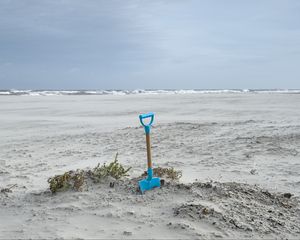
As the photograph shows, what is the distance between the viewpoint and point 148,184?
178 inches

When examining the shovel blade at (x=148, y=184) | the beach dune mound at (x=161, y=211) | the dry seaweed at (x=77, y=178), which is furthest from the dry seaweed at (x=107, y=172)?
the shovel blade at (x=148, y=184)

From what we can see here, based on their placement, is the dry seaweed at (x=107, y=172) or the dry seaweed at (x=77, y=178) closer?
the dry seaweed at (x=77, y=178)

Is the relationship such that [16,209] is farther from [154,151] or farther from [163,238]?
[154,151]

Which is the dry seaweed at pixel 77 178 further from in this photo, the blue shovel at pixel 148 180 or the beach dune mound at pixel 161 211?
the blue shovel at pixel 148 180

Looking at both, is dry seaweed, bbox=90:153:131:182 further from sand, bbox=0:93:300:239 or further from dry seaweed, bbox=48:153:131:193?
sand, bbox=0:93:300:239

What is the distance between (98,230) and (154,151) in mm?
4501

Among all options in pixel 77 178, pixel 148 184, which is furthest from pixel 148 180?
pixel 77 178

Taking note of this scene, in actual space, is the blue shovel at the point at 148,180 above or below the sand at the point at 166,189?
above

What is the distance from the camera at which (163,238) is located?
340cm

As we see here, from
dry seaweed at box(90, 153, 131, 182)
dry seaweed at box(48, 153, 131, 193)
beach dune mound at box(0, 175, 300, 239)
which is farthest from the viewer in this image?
dry seaweed at box(90, 153, 131, 182)

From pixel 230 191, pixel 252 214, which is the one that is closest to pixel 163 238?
pixel 252 214

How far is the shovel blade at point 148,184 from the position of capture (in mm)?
4469

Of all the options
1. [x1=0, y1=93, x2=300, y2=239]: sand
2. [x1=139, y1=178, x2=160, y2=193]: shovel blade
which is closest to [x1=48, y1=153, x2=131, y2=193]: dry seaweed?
[x1=0, y1=93, x2=300, y2=239]: sand

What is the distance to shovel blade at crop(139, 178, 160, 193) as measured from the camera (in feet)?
14.7
